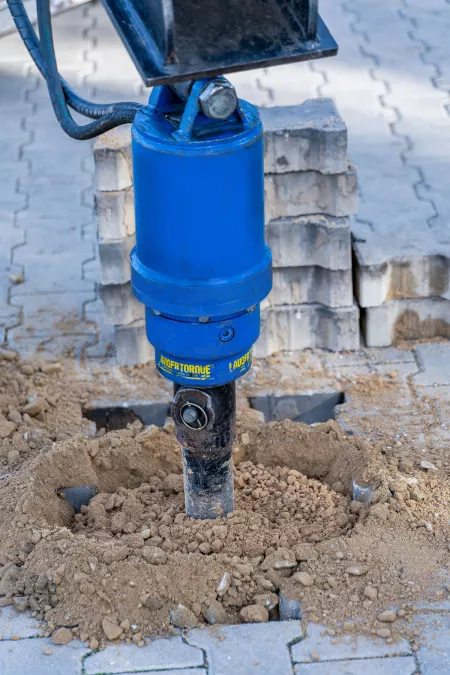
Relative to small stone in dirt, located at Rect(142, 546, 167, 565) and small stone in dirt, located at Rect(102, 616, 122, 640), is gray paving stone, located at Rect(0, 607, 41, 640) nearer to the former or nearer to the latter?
small stone in dirt, located at Rect(102, 616, 122, 640)

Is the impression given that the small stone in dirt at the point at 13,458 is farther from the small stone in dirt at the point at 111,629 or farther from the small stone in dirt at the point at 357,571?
the small stone in dirt at the point at 357,571

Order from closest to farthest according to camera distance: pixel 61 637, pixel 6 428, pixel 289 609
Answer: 1. pixel 61 637
2. pixel 289 609
3. pixel 6 428

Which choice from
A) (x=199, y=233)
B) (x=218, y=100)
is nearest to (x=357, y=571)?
(x=199, y=233)

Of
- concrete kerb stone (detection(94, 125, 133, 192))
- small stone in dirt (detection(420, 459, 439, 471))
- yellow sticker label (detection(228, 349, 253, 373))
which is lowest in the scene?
small stone in dirt (detection(420, 459, 439, 471))

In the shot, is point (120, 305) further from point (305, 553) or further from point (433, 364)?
point (305, 553)

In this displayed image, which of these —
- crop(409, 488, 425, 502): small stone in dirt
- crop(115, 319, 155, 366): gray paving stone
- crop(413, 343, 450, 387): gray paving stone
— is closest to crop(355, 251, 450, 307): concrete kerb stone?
crop(413, 343, 450, 387): gray paving stone

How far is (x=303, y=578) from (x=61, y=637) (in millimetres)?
805

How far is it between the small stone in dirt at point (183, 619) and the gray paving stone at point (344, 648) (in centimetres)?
34

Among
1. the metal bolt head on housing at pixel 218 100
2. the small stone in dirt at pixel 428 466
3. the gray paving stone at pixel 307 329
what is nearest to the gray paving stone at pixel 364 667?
the small stone in dirt at pixel 428 466

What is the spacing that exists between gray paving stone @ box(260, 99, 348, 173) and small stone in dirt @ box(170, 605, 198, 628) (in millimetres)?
2086

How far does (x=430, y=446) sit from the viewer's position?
187 inches

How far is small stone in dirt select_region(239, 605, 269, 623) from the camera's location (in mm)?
3707

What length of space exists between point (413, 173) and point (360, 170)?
32 centimetres

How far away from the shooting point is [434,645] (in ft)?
11.8
